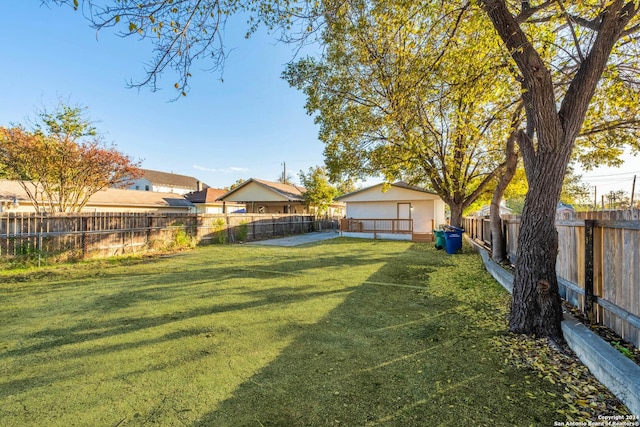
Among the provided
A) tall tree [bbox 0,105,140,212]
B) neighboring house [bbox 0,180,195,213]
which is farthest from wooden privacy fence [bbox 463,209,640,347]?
neighboring house [bbox 0,180,195,213]

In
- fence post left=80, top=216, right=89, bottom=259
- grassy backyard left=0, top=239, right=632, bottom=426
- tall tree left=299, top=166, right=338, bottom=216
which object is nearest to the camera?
grassy backyard left=0, top=239, right=632, bottom=426

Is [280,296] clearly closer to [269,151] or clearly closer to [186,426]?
[186,426]

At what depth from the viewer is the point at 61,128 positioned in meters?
12.3

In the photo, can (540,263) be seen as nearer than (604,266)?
No

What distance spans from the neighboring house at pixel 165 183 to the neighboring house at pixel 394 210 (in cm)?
2516

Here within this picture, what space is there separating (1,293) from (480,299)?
363 inches

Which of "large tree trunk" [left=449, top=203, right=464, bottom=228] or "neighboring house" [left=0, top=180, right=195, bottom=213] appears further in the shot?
"neighboring house" [left=0, top=180, right=195, bottom=213]

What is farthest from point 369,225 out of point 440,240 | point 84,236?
point 84,236

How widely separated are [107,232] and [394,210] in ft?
53.5

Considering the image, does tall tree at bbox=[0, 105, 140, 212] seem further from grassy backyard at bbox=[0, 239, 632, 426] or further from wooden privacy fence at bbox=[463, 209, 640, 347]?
wooden privacy fence at bbox=[463, 209, 640, 347]

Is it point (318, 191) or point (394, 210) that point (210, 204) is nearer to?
point (318, 191)

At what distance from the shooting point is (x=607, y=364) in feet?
7.80

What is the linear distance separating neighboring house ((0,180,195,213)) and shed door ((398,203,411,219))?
1928cm

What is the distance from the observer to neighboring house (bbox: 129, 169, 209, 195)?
1556 inches
